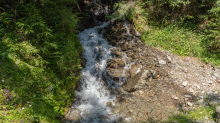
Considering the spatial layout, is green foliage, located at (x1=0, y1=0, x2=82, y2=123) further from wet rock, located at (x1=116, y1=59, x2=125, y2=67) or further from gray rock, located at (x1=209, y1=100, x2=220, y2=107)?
gray rock, located at (x1=209, y1=100, x2=220, y2=107)

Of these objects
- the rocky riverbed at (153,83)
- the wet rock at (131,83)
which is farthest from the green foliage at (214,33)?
the wet rock at (131,83)

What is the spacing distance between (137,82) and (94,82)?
3.04 m

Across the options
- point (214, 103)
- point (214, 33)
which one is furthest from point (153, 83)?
point (214, 33)

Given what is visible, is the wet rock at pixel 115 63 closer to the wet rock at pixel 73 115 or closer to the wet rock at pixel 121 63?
the wet rock at pixel 121 63

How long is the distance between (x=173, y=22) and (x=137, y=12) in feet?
11.2

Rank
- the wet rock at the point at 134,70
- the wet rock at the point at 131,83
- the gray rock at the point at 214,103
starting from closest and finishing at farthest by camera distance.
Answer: the gray rock at the point at 214,103
the wet rock at the point at 131,83
the wet rock at the point at 134,70

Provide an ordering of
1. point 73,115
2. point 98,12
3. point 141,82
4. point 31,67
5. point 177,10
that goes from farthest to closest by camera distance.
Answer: point 98,12 → point 177,10 → point 141,82 → point 73,115 → point 31,67

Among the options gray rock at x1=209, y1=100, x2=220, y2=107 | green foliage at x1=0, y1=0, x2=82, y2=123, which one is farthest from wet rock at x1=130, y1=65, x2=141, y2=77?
green foliage at x1=0, y1=0, x2=82, y2=123

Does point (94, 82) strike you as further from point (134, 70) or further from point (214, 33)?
point (214, 33)

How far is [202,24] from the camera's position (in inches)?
348

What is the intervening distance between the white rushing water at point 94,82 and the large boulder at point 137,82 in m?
1.16

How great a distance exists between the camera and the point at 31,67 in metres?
4.59

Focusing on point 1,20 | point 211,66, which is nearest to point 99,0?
point 1,20

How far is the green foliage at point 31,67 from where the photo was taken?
4250 millimetres
